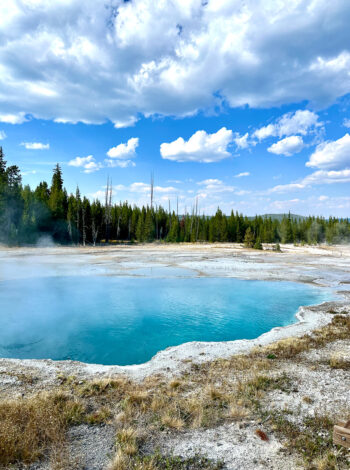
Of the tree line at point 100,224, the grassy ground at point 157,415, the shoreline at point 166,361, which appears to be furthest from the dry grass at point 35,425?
the tree line at point 100,224

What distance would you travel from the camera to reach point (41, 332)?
504 inches

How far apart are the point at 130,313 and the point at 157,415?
34.1 ft

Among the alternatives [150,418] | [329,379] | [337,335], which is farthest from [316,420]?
[337,335]

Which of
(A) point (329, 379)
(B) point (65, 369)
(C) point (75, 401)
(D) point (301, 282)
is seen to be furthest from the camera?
(D) point (301, 282)

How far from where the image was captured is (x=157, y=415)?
5.65m

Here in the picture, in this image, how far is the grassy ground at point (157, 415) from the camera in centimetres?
440

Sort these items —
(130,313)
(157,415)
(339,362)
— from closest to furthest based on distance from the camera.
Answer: (157,415) < (339,362) < (130,313)

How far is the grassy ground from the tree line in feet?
159

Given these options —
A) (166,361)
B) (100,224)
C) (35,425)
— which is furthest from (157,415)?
(100,224)

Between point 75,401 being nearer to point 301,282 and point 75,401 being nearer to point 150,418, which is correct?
point 150,418

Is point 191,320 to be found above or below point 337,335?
below

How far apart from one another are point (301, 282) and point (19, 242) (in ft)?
148

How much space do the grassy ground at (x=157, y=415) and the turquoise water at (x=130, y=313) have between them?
3.41 m

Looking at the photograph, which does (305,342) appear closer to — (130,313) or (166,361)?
(166,361)
